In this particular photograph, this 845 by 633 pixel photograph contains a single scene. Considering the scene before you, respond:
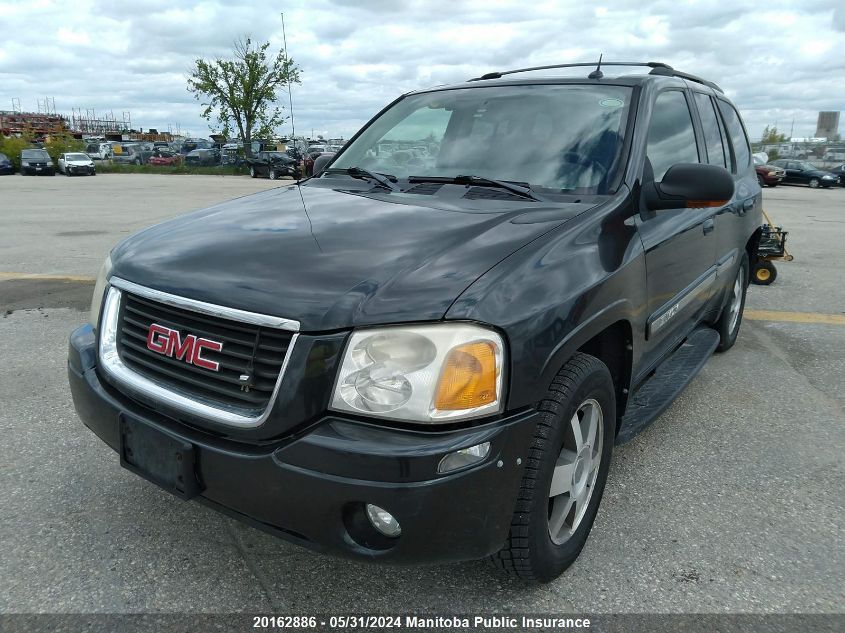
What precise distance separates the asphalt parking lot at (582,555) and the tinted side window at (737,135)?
1514 millimetres

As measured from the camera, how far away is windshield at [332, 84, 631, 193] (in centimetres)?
281

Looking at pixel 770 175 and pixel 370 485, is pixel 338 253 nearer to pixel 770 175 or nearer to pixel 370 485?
pixel 370 485

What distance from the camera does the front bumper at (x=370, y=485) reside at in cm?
173

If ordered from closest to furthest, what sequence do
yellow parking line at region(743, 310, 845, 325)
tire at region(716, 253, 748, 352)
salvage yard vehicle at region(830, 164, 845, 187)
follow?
tire at region(716, 253, 748, 352)
yellow parking line at region(743, 310, 845, 325)
salvage yard vehicle at region(830, 164, 845, 187)

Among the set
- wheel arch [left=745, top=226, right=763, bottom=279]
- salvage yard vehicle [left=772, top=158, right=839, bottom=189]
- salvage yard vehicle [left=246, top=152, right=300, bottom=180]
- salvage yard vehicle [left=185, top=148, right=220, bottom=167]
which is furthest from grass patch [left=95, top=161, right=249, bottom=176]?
wheel arch [left=745, top=226, right=763, bottom=279]

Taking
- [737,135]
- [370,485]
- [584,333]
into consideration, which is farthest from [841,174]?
[370,485]

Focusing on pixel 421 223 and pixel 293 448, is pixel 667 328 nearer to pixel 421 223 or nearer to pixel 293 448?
pixel 421 223

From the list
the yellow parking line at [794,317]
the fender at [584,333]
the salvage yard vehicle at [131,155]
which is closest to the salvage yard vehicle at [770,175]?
the yellow parking line at [794,317]

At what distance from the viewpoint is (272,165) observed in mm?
32656

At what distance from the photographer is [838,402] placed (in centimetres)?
397

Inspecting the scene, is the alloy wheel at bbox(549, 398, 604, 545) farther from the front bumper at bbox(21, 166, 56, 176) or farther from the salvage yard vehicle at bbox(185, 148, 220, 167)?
the salvage yard vehicle at bbox(185, 148, 220, 167)

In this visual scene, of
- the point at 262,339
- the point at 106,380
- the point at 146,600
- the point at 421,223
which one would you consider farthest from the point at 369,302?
the point at 146,600

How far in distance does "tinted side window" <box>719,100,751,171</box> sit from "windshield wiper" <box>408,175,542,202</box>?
2.39 m

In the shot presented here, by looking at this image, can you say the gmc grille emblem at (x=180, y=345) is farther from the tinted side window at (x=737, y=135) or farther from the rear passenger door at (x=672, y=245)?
the tinted side window at (x=737, y=135)
